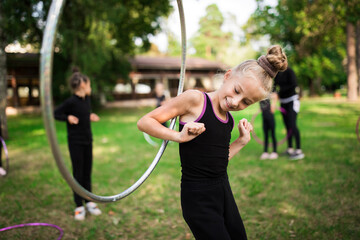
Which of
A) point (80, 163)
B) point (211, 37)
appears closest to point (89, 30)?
point (80, 163)

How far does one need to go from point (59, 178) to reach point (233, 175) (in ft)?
11.5

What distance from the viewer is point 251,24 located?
35781mm

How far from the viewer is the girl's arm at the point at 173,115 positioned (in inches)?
69.1

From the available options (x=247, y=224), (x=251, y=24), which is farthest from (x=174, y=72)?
(x=247, y=224)

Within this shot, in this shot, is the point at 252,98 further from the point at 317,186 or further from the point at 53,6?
the point at 317,186

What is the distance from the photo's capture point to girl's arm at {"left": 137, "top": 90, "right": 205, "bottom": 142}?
1754mm

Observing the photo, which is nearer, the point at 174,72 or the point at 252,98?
the point at 252,98

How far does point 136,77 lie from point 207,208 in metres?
28.0

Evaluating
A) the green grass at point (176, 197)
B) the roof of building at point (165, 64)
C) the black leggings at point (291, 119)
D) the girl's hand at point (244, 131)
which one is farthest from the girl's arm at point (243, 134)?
the roof of building at point (165, 64)

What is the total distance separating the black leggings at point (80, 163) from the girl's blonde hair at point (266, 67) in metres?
2.67

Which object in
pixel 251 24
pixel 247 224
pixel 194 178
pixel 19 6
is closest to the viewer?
pixel 194 178

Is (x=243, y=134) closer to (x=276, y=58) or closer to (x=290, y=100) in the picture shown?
(x=276, y=58)

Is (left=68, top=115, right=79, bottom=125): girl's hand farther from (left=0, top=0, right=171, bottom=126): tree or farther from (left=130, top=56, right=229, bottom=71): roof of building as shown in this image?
(left=130, top=56, right=229, bottom=71): roof of building

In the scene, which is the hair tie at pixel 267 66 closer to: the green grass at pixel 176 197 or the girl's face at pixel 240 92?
the girl's face at pixel 240 92
